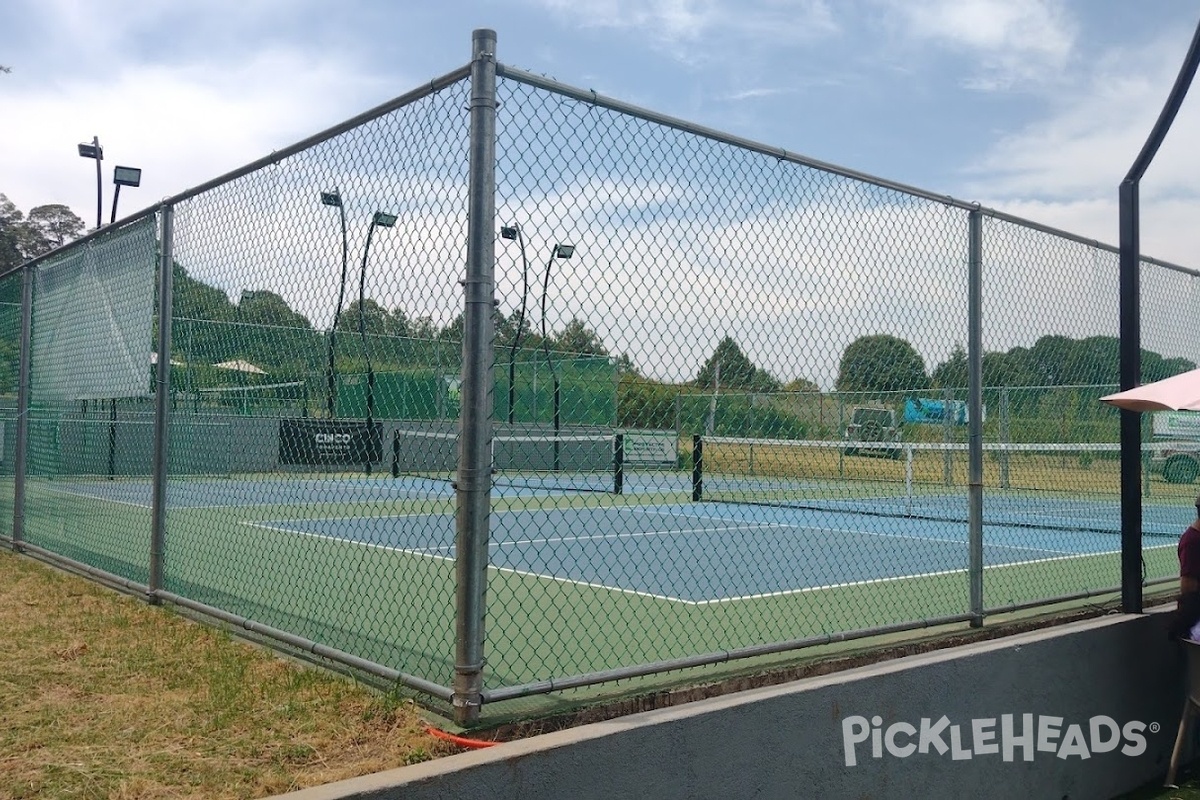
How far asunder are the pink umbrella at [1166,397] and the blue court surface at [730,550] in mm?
1788

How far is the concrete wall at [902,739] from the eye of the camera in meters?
3.18

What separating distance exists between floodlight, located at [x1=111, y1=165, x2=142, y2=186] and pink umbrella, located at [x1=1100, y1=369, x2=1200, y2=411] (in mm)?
10977

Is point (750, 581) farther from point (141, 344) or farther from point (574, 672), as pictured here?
point (141, 344)

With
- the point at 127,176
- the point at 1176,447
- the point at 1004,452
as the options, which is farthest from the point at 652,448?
the point at 127,176

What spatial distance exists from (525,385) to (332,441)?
1647 millimetres

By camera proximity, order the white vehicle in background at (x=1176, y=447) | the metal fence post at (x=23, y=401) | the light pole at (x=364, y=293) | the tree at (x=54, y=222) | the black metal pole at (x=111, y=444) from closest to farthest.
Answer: the light pole at (x=364, y=293) < the metal fence post at (x=23, y=401) < the black metal pole at (x=111, y=444) < the white vehicle in background at (x=1176, y=447) < the tree at (x=54, y=222)

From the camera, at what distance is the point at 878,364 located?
5.09 m

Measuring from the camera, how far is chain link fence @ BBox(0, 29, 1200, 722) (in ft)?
12.1

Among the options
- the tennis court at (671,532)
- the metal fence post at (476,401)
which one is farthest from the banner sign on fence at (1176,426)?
the metal fence post at (476,401)

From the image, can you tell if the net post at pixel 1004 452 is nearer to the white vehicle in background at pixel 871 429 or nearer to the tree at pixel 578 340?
the white vehicle in background at pixel 871 429

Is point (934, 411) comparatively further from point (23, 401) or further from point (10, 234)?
point (10, 234)

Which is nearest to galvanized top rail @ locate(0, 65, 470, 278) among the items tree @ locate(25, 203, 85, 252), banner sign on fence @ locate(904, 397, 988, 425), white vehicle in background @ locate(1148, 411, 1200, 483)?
banner sign on fence @ locate(904, 397, 988, 425)

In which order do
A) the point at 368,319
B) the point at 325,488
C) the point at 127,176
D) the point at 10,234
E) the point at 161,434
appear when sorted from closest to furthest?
1. the point at 368,319
2. the point at 325,488
3. the point at 161,434
4. the point at 127,176
5. the point at 10,234

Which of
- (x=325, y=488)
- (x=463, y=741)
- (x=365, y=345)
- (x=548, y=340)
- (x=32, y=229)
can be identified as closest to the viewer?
(x=463, y=741)
